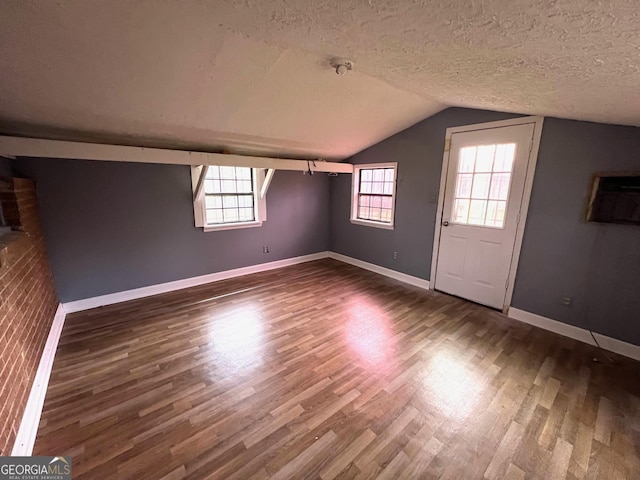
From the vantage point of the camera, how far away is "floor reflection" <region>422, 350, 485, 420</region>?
6.15ft

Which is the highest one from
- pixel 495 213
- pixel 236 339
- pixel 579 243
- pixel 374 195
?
pixel 374 195

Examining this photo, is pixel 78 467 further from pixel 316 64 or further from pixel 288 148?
pixel 288 148

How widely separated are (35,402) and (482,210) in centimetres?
450

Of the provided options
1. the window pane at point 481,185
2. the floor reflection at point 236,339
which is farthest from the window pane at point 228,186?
the window pane at point 481,185

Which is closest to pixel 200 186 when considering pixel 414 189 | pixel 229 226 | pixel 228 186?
pixel 228 186

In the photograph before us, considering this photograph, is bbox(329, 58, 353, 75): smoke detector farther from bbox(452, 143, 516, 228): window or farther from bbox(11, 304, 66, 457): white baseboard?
→ bbox(11, 304, 66, 457): white baseboard

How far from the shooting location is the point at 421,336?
2746 mm

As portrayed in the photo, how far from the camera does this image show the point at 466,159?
3426mm

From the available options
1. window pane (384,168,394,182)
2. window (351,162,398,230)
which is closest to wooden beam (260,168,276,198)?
window (351,162,398,230)

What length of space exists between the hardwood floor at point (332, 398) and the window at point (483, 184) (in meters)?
1.23

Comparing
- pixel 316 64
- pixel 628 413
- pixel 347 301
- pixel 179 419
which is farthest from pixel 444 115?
pixel 179 419

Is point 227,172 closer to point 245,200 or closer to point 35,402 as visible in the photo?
point 245,200

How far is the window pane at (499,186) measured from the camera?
10.2ft

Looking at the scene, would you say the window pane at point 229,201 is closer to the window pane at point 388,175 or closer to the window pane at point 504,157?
the window pane at point 388,175
